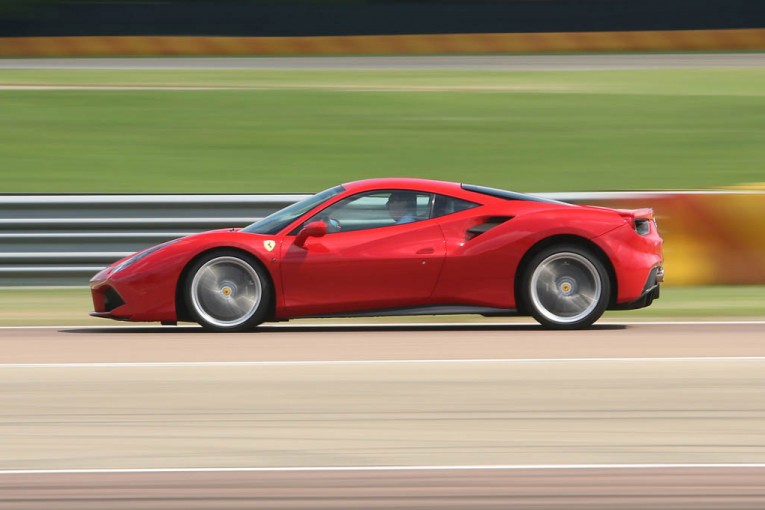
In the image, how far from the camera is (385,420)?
237 inches

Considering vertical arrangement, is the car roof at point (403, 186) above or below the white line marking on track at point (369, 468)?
above

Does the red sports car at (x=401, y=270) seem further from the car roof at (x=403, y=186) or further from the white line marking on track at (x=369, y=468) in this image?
the white line marking on track at (x=369, y=468)

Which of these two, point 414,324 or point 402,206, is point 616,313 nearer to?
point 414,324

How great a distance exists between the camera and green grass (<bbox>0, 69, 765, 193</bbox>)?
15508 mm

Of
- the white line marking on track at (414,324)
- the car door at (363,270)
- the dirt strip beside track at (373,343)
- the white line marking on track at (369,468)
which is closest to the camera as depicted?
the white line marking on track at (369,468)

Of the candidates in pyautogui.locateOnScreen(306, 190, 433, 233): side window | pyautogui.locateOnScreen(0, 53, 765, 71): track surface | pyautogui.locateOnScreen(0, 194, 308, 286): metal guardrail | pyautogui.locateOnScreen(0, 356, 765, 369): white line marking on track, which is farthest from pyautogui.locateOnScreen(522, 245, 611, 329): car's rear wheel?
pyautogui.locateOnScreen(0, 53, 765, 71): track surface

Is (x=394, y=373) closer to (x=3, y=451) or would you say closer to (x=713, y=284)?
(x=3, y=451)

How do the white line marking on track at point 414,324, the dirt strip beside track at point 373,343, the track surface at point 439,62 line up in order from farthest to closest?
the track surface at point 439,62, the white line marking on track at point 414,324, the dirt strip beside track at point 373,343

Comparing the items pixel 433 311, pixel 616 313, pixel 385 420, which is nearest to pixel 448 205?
pixel 433 311

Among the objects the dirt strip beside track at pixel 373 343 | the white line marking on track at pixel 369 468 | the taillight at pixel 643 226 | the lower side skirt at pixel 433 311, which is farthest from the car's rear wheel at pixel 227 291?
the white line marking on track at pixel 369 468

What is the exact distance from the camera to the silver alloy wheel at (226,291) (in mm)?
9133

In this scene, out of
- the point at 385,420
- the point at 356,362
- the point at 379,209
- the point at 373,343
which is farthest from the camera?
the point at 379,209

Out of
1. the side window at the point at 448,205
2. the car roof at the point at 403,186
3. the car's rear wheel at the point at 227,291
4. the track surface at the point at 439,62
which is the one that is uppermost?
the track surface at the point at 439,62

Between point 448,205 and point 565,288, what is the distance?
1.00 m
